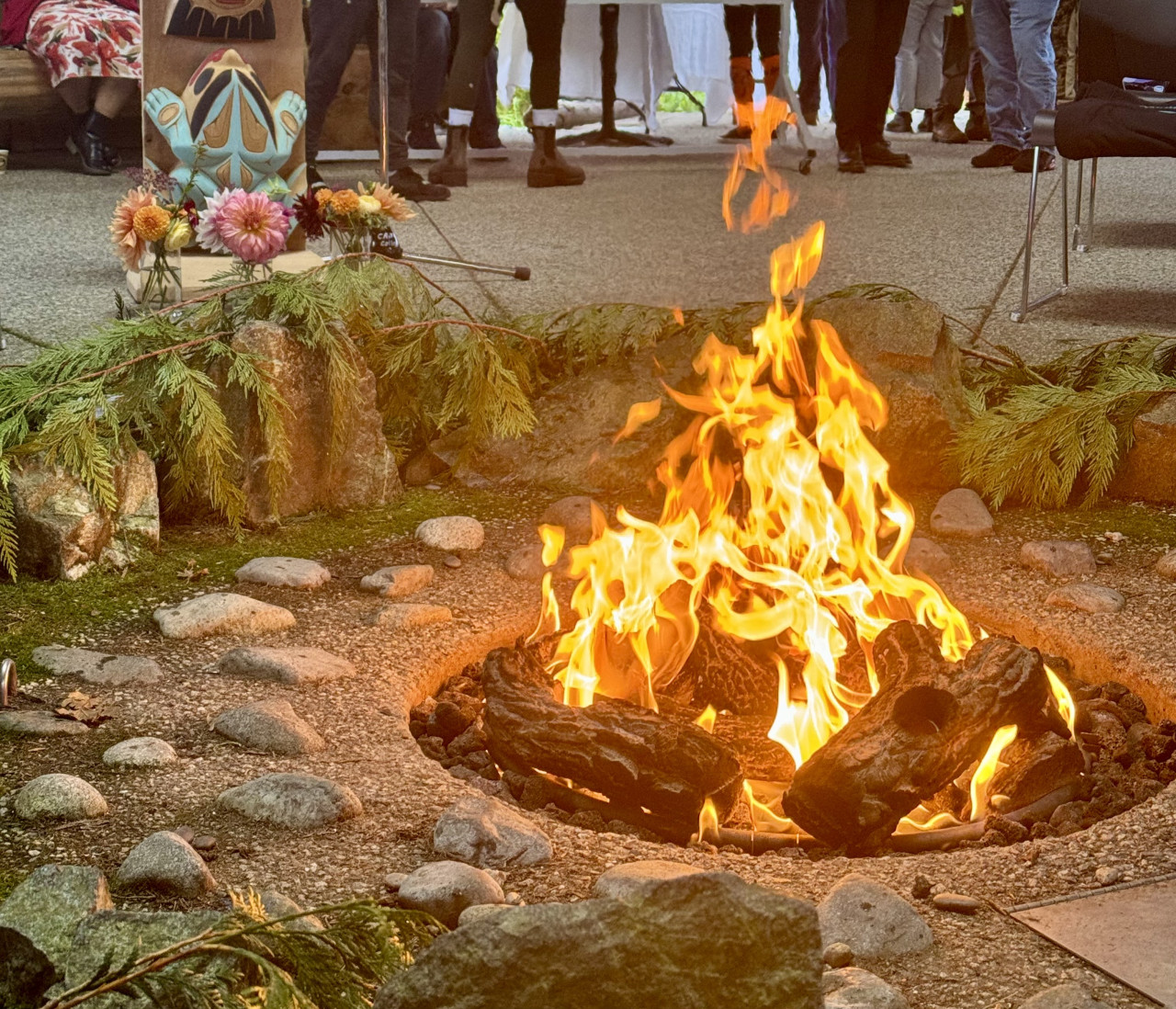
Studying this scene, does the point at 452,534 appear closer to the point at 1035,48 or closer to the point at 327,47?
the point at 327,47

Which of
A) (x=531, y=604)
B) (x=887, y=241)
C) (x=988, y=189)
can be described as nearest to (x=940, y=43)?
(x=988, y=189)

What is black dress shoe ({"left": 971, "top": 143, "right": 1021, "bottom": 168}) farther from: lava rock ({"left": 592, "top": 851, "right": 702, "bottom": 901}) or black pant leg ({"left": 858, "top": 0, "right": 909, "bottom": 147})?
lava rock ({"left": 592, "top": 851, "right": 702, "bottom": 901})

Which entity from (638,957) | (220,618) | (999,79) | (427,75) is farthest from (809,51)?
(638,957)

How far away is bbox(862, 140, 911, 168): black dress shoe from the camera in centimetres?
955

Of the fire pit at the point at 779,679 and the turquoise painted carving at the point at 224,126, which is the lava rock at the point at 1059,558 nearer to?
the fire pit at the point at 779,679

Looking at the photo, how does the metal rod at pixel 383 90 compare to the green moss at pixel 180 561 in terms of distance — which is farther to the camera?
the metal rod at pixel 383 90

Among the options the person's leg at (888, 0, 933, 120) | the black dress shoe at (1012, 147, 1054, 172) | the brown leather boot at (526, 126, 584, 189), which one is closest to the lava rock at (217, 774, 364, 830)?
the brown leather boot at (526, 126, 584, 189)

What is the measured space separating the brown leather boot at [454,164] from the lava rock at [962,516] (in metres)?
5.35

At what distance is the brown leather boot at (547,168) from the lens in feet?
28.6

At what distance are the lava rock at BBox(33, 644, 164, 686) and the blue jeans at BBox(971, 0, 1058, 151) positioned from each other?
6110 mm

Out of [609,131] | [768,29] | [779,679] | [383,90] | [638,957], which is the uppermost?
[768,29]

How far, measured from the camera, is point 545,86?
813 cm

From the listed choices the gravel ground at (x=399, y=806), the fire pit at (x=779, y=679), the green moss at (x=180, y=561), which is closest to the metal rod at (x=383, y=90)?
the green moss at (x=180, y=561)

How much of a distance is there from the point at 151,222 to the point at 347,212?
2.09 ft
